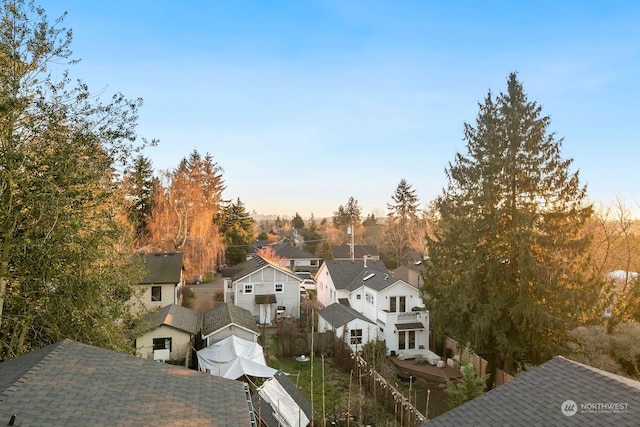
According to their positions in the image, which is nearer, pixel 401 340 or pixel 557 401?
pixel 557 401

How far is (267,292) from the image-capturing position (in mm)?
28484

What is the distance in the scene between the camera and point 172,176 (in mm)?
34094

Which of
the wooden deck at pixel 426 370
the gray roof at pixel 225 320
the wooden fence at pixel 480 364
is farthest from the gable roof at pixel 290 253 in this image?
the wooden fence at pixel 480 364

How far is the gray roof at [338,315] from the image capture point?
2258 cm

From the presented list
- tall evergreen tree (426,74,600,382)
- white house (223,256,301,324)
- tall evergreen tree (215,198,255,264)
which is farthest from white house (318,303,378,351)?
tall evergreen tree (215,198,255,264)

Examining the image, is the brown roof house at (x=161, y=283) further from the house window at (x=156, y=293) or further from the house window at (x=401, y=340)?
the house window at (x=401, y=340)

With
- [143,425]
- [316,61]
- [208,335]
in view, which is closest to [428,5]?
[316,61]

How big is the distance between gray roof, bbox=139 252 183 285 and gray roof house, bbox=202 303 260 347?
5.44 meters

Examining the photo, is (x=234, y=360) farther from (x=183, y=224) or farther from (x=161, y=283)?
(x=183, y=224)

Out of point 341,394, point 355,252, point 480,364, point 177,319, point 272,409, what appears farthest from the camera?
point 355,252

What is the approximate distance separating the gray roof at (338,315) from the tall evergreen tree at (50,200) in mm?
14016

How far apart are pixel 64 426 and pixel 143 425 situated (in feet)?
2.86

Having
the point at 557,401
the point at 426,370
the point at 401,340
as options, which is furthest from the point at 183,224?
the point at 557,401

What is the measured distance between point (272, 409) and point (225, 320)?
830cm
